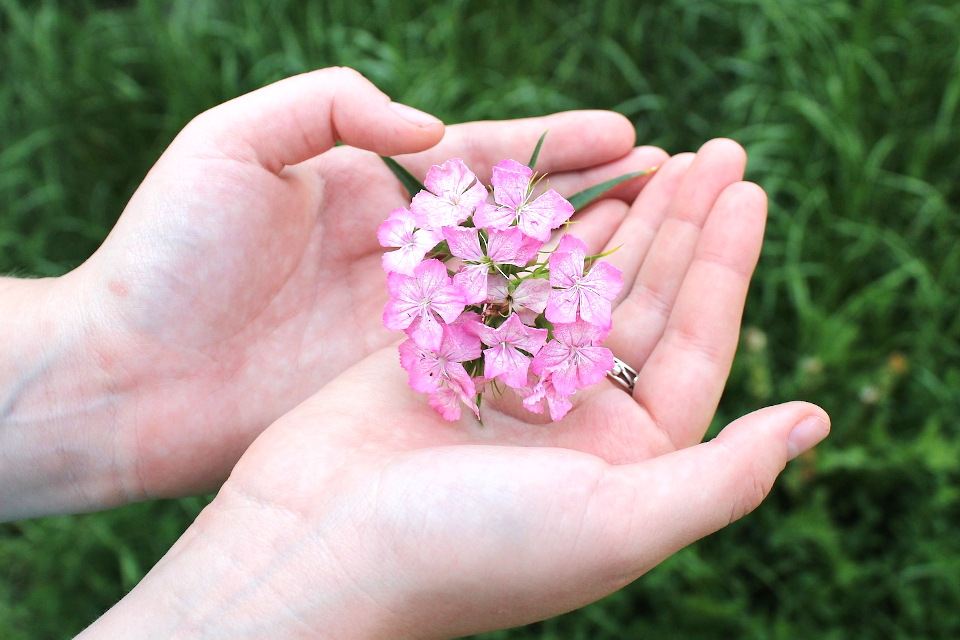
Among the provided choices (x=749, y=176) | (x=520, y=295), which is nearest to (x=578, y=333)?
(x=520, y=295)

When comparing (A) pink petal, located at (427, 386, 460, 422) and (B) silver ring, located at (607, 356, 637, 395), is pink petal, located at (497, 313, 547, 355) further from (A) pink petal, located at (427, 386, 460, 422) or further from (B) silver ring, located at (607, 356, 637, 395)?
(B) silver ring, located at (607, 356, 637, 395)

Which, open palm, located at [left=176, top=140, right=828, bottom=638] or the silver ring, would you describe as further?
the silver ring

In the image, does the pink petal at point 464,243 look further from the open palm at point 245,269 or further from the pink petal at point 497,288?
the open palm at point 245,269

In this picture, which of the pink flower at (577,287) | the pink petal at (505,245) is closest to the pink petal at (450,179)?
the pink petal at (505,245)

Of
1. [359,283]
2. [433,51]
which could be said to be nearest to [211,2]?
[433,51]

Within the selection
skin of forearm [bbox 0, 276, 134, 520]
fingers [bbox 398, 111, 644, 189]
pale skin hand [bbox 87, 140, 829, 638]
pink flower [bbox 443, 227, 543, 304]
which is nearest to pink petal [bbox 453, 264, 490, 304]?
pink flower [bbox 443, 227, 543, 304]

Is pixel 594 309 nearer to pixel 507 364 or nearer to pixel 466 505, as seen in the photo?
pixel 507 364

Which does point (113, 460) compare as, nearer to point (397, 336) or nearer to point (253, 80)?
point (397, 336)
